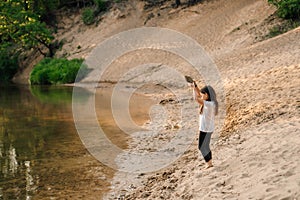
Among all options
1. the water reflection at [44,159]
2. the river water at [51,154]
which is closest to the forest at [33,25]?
the river water at [51,154]

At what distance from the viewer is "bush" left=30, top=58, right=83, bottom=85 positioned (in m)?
34.8

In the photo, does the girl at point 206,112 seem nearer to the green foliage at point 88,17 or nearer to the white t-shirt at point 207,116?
the white t-shirt at point 207,116

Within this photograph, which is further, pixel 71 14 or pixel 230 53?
pixel 71 14

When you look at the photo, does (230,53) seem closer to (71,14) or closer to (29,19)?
(29,19)

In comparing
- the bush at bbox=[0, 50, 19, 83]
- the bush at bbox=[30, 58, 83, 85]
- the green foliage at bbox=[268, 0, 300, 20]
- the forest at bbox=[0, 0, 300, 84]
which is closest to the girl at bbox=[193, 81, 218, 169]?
the green foliage at bbox=[268, 0, 300, 20]

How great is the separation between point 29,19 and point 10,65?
244 inches

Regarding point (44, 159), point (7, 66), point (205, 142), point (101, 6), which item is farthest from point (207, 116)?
point (7, 66)

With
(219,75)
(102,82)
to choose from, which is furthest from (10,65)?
(219,75)

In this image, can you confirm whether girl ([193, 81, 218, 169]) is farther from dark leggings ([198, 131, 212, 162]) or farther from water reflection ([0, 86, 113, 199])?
water reflection ([0, 86, 113, 199])

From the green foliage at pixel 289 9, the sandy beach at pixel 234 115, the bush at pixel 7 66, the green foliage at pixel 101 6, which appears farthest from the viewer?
the green foliage at pixel 101 6

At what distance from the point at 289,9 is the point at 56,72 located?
61.5 ft

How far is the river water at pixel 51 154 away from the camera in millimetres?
9641

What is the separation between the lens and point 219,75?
68.4ft

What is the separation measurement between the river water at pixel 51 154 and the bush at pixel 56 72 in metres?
11.9
